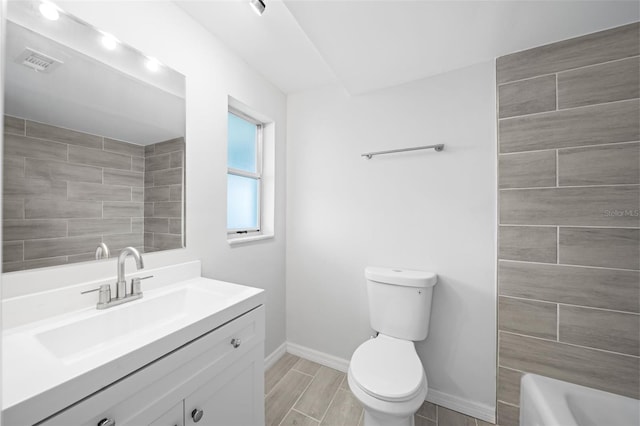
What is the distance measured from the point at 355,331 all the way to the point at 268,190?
125cm

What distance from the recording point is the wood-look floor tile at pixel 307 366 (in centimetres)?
207

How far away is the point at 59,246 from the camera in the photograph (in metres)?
1.10

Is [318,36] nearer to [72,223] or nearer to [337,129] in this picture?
[337,129]

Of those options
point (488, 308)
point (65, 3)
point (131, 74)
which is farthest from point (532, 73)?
point (65, 3)

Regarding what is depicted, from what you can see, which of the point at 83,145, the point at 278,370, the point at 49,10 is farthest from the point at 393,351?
the point at 49,10

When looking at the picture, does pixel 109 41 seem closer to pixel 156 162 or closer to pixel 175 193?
pixel 156 162

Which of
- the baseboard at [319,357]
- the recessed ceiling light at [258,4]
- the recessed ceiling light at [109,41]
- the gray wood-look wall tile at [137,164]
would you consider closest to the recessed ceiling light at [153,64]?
the recessed ceiling light at [109,41]

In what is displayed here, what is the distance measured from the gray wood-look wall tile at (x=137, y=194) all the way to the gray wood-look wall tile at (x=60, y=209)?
5.4 inches

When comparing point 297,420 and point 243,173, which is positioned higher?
point 243,173

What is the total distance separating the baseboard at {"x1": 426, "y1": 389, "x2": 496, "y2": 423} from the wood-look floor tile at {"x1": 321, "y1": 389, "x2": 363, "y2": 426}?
0.49 meters

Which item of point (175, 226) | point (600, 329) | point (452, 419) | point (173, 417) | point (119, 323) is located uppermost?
point (175, 226)

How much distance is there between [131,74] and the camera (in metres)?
1.31

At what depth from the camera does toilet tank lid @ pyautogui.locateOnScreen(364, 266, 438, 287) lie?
5.49ft

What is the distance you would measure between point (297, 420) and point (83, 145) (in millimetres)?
1761
